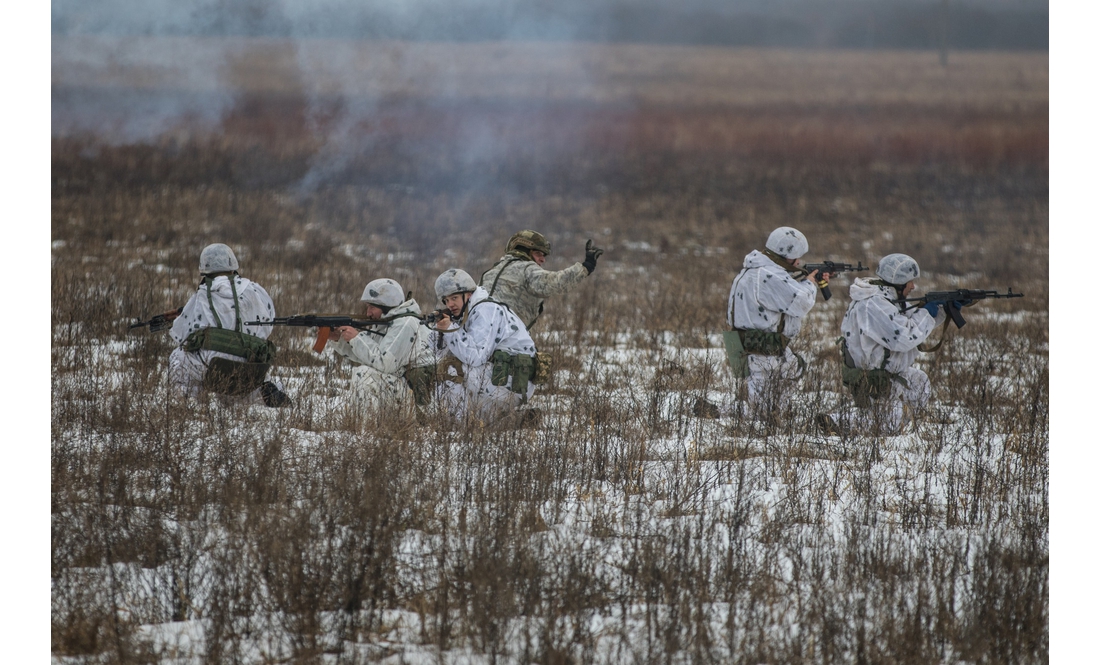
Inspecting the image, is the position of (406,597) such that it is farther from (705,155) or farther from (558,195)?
(705,155)

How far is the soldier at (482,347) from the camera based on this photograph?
6.08 meters

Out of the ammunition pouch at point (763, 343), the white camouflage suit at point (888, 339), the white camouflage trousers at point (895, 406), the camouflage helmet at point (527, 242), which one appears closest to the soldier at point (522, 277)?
the camouflage helmet at point (527, 242)

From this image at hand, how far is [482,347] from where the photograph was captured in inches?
240

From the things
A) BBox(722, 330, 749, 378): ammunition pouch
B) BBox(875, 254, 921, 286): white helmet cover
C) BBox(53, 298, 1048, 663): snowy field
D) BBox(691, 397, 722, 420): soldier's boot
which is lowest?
BBox(53, 298, 1048, 663): snowy field

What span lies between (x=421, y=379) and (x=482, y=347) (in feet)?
1.53

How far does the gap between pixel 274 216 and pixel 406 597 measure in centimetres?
1342

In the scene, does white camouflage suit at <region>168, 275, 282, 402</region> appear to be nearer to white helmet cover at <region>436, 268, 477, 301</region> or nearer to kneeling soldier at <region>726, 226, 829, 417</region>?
white helmet cover at <region>436, 268, 477, 301</region>

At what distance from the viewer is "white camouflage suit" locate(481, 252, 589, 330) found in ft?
23.1

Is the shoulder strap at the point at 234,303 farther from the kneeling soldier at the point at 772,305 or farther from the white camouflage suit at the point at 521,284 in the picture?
the kneeling soldier at the point at 772,305

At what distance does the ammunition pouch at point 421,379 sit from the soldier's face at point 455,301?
42 centimetres

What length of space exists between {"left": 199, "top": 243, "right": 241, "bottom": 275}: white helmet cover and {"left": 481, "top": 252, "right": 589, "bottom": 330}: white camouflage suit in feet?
5.81

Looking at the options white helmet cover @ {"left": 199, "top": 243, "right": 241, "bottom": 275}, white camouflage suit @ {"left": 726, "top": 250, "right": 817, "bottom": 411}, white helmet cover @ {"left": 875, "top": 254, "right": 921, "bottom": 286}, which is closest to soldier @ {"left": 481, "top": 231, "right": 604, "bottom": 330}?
white camouflage suit @ {"left": 726, "top": 250, "right": 817, "bottom": 411}

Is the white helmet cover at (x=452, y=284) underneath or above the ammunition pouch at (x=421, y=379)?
above

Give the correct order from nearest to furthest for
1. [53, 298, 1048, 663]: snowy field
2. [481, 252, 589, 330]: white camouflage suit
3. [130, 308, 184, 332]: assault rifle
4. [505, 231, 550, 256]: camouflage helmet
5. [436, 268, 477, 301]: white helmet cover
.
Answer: [53, 298, 1048, 663]: snowy field, [436, 268, 477, 301]: white helmet cover, [130, 308, 184, 332]: assault rifle, [481, 252, 589, 330]: white camouflage suit, [505, 231, 550, 256]: camouflage helmet
